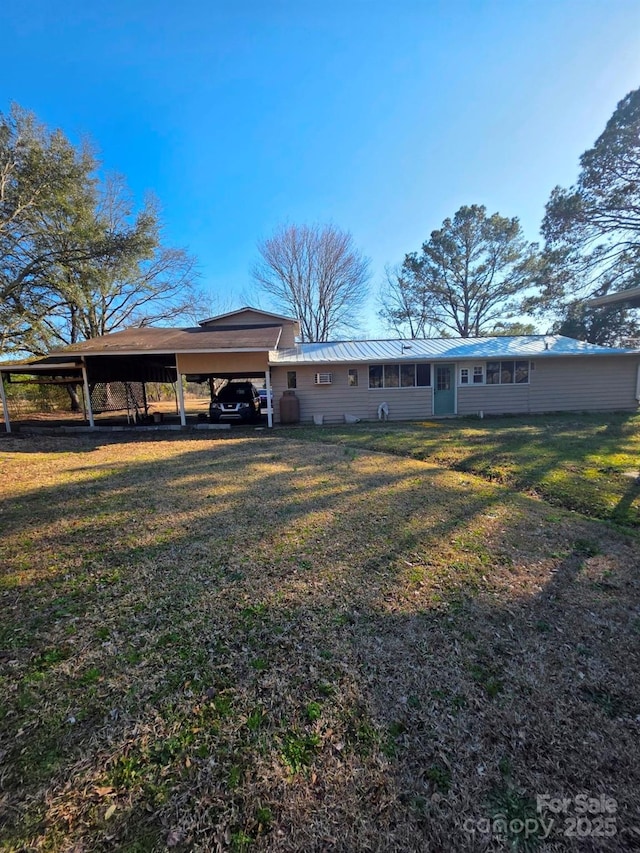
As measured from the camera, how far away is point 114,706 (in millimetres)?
1908

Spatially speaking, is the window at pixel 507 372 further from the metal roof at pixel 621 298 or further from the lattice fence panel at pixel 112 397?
the lattice fence panel at pixel 112 397

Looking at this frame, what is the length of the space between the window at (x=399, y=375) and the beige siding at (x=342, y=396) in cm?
20

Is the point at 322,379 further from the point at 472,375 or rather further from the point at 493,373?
the point at 493,373

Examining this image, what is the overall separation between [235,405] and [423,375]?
7.46 m

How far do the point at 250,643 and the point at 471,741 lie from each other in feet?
4.47

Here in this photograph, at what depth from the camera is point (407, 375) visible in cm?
1412

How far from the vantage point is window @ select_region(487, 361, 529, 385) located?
14555mm

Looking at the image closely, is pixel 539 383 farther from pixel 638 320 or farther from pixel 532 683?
pixel 532 683

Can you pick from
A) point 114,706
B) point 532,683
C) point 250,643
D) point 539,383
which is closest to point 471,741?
point 532,683

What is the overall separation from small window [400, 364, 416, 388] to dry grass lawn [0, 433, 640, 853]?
33.5ft

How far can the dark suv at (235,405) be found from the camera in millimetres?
13562

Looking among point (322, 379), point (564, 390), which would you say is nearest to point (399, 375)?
point (322, 379)

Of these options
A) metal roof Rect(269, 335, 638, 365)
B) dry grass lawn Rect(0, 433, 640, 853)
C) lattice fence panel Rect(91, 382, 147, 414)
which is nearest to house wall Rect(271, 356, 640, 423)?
metal roof Rect(269, 335, 638, 365)

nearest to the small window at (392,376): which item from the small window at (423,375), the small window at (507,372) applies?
the small window at (423,375)
